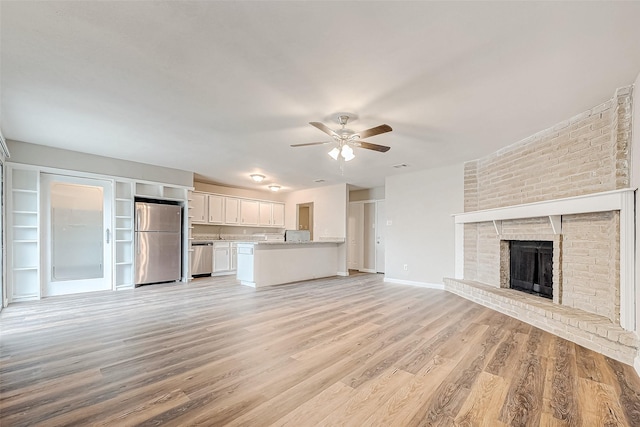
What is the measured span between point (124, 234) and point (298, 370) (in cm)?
500

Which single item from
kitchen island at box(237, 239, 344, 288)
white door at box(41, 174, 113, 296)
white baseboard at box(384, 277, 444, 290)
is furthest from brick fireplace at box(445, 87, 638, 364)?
white door at box(41, 174, 113, 296)

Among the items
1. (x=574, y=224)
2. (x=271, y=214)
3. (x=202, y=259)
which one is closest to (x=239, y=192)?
(x=271, y=214)

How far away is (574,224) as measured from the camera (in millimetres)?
3320

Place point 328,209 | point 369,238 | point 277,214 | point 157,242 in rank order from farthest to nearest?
point 277,214 → point 369,238 → point 328,209 → point 157,242

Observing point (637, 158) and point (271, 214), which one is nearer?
point (637, 158)

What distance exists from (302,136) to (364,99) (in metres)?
1.29

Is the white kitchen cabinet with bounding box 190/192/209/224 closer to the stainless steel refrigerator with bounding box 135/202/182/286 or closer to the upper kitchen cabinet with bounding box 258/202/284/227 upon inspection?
the stainless steel refrigerator with bounding box 135/202/182/286

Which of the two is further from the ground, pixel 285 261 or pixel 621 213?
pixel 621 213

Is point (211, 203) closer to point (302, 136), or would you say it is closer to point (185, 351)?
point (302, 136)

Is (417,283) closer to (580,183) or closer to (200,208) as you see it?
(580,183)

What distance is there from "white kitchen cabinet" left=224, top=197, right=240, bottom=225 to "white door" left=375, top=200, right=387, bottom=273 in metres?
3.92

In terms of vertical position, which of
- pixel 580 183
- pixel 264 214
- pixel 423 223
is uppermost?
pixel 580 183

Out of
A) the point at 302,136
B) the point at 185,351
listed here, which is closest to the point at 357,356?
the point at 185,351

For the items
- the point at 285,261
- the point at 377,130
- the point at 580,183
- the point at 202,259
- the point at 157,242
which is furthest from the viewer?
the point at 202,259
